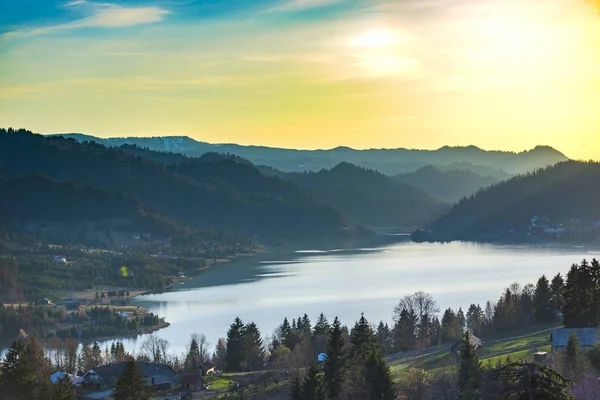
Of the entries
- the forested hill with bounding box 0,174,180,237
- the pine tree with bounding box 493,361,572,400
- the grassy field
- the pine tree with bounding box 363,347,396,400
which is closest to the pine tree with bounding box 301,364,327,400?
the pine tree with bounding box 363,347,396,400

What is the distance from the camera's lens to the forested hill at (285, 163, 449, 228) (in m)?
170

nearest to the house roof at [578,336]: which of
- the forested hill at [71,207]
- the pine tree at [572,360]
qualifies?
the pine tree at [572,360]

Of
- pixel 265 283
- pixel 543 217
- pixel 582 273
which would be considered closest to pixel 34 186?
pixel 265 283

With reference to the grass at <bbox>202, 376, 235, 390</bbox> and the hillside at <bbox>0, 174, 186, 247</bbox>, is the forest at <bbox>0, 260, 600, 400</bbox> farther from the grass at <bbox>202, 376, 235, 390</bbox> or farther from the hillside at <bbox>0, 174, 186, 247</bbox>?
the hillside at <bbox>0, 174, 186, 247</bbox>

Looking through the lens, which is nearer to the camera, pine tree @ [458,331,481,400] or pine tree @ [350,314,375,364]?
pine tree @ [458,331,481,400]

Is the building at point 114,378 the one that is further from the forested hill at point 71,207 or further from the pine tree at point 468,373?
the forested hill at point 71,207

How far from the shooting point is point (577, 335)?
73.2 ft

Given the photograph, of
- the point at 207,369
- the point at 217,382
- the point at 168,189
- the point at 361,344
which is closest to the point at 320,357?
the point at 207,369

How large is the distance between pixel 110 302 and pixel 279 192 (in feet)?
302

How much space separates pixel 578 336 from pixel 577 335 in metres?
0.06

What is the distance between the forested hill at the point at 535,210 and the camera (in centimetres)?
11912

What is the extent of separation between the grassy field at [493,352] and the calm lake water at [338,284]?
15102 millimetres

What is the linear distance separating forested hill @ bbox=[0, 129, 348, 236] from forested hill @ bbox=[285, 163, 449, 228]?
23.1 meters

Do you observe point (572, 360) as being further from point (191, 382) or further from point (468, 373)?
Answer: point (191, 382)
